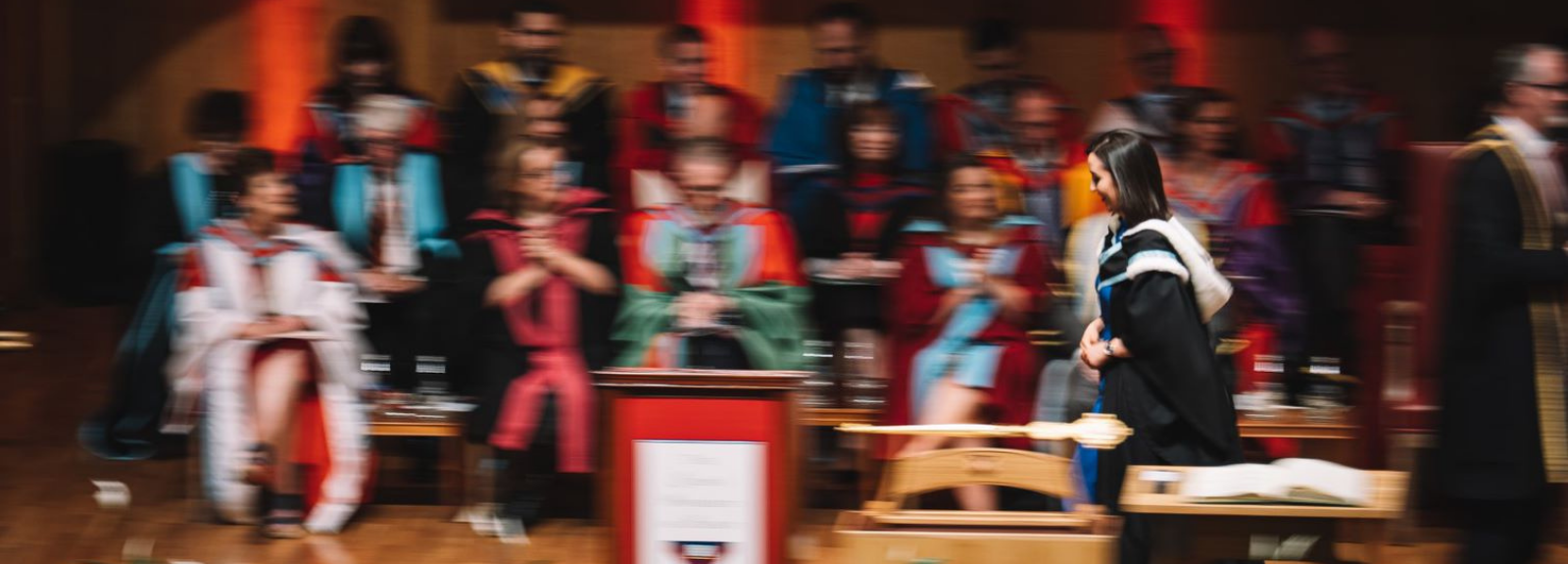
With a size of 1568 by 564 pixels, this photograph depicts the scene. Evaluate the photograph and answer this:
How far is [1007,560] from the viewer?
3.43 meters

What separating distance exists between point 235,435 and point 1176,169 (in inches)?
116

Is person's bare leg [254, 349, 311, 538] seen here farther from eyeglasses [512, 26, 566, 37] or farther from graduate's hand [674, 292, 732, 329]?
eyeglasses [512, 26, 566, 37]

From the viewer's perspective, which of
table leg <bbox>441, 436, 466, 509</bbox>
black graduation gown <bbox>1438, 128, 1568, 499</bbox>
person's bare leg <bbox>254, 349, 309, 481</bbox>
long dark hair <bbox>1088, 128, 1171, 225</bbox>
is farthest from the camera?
table leg <bbox>441, 436, 466, 509</bbox>

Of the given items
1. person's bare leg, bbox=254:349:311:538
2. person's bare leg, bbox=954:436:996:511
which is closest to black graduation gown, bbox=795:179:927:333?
person's bare leg, bbox=954:436:996:511

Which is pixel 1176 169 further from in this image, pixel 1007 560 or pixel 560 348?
pixel 1007 560

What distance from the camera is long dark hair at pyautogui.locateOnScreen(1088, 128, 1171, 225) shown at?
4.21 m

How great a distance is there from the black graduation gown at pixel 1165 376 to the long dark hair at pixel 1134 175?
57mm

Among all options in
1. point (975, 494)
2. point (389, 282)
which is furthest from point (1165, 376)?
point (389, 282)

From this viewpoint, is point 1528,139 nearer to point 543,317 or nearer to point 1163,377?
point 1163,377

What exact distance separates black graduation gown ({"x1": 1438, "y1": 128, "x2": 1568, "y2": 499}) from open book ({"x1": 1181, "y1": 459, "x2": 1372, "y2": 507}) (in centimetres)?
114

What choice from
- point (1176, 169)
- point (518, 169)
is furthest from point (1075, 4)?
point (518, 169)

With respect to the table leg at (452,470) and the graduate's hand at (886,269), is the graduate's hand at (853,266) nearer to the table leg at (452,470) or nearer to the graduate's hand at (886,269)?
the graduate's hand at (886,269)

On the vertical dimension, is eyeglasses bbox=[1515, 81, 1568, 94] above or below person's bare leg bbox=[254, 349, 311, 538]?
above

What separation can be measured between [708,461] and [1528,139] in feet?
6.39
